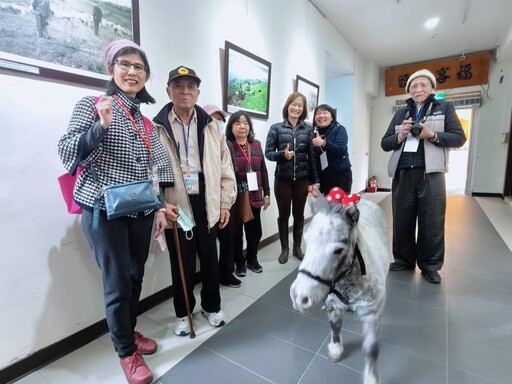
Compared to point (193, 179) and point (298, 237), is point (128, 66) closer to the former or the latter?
point (193, 179)

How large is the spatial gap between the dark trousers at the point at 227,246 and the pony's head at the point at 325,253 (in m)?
1.21

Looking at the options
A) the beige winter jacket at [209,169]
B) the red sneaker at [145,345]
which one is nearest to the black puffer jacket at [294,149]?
the beige winter jacket at [209,169]

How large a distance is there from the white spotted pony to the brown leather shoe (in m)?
0.92

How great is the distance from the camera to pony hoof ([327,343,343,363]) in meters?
1.47

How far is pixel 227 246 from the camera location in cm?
227

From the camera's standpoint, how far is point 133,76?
4.13ft

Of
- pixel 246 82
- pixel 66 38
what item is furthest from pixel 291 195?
pixel 66 38

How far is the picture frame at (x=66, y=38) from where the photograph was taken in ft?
4.25

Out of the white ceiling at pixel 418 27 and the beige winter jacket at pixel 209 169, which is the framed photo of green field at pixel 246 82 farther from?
the white ceiling at pixel 418 27

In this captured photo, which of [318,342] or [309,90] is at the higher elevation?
[309,90]

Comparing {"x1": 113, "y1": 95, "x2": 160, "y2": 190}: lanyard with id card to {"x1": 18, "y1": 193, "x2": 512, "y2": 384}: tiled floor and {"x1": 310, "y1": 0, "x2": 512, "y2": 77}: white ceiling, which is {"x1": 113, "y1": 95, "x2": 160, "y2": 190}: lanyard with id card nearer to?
{"x1": 18, "y1": 193, "x2": 512, "y2": 384}: tiled floor

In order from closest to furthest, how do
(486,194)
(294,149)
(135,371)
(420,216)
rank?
(135,371)
(420,216)
(294,149)
(486,194)

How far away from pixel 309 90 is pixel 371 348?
3722 mm

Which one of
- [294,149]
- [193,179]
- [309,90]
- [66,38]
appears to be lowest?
[193,179]
